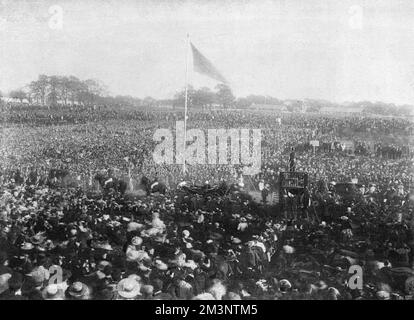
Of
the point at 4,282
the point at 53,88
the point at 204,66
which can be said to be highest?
the point at 204,66

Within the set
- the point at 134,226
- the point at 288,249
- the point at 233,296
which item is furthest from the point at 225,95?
the point at 233,296

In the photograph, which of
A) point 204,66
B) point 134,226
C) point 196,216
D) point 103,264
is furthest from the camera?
point 204,66

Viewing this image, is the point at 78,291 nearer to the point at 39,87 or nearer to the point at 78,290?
the point at 78,290

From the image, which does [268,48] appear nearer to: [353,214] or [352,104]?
[352,104]

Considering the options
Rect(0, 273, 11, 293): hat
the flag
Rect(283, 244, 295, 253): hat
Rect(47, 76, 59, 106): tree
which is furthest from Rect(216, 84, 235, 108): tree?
Rect(0, 273, 11, 293): hat

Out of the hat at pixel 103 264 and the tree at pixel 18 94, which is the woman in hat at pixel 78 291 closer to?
the hat at pixel 103 264

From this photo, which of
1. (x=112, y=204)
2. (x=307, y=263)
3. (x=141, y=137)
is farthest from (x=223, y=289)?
(x=141, y=137)
